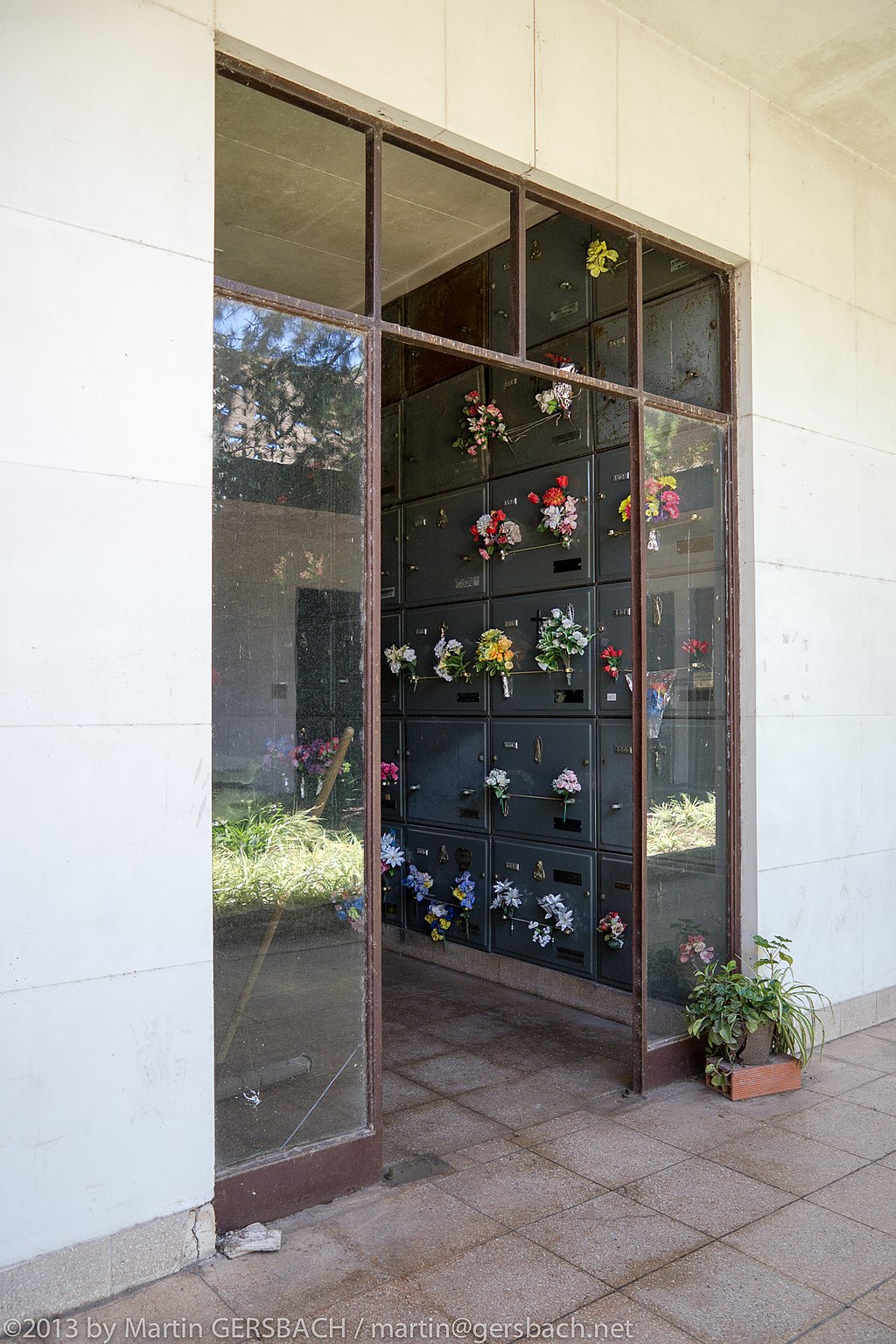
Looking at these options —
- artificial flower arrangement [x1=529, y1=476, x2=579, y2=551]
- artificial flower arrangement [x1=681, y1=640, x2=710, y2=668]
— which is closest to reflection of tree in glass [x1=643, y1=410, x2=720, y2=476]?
artificial flower arrangement [x1=681, y1=640, x2=710, y2=668]

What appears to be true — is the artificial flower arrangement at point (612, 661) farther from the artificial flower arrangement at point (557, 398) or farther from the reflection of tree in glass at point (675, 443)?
the artificial flower arrangement at point (557, 398)

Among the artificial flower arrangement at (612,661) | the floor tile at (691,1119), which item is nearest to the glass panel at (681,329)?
the artificial flower arrangement at (612,661)

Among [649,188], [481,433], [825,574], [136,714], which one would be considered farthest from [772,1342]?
[481,433]

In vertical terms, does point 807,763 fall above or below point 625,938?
above

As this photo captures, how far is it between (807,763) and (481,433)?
2.12m

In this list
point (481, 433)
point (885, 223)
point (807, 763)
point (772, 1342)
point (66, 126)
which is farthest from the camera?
point (481, 433)

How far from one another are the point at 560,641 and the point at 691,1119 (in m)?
1.93

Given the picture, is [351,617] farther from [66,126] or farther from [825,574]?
[825,574]

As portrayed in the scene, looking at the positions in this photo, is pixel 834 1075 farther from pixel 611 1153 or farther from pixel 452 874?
pixel 452 874

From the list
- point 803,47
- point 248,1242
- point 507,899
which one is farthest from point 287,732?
point 803,47

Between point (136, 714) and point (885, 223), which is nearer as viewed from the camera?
point (136, 714)

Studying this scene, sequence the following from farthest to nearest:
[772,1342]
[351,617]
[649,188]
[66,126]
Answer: [649,188], [351,617], [66,126], [772,1342]

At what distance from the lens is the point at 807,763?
393cm

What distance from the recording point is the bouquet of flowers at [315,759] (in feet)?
8.87
